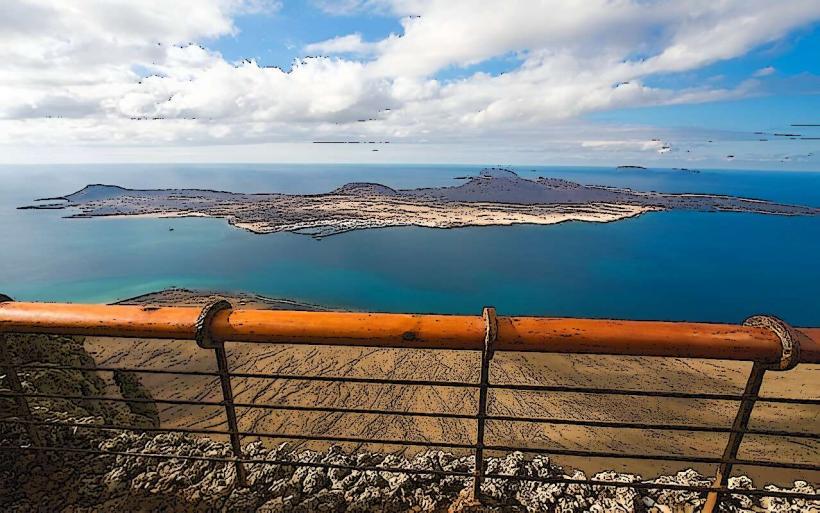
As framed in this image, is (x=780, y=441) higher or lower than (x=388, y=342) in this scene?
lower

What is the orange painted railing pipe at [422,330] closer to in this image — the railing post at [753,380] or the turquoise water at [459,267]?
the railing post at [753,380]

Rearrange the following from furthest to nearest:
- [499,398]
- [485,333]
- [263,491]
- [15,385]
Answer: [499,398] → [263,491] → [15,385] → [485,333]

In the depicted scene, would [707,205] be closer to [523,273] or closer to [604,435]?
[523,273]

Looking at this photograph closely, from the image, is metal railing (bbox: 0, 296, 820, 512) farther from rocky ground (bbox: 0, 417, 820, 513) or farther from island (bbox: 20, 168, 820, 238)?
island (bbox: 20, 168, 820, 238)

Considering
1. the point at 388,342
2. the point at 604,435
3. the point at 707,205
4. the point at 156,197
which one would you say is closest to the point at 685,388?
the point at 604,435

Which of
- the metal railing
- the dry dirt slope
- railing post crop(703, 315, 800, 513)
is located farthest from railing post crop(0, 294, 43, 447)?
the dry dirt slope

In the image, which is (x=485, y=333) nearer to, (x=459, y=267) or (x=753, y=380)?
(x=753, y=380)

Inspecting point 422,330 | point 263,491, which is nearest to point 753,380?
point 422,330
